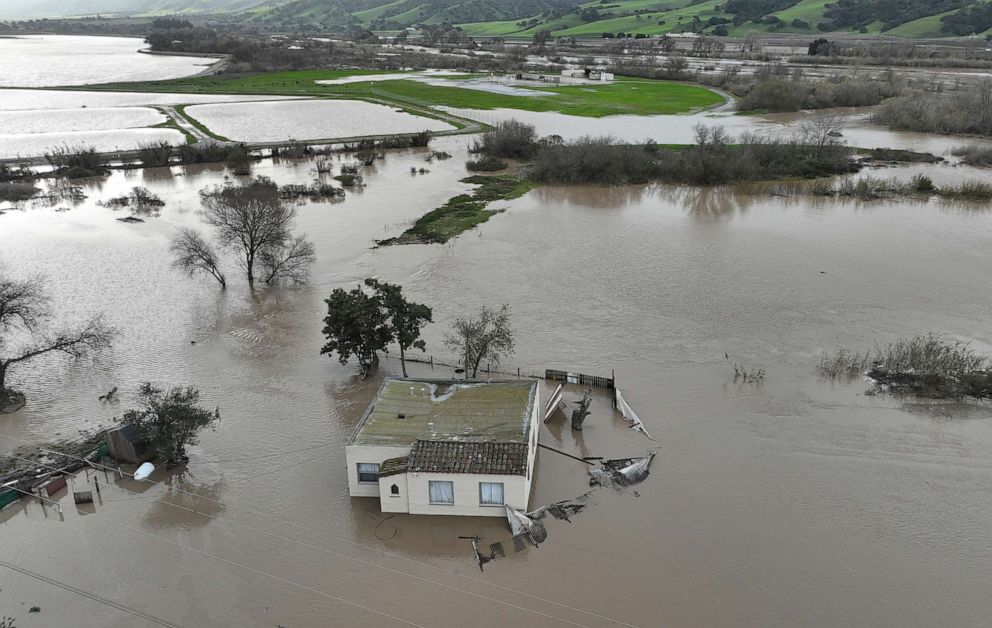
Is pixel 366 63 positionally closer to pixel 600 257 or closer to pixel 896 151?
pixel 896 151

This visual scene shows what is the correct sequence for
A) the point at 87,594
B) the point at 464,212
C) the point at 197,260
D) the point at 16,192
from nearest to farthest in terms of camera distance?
the point at 87,594, the point at 197,260, the point at 464,212, the point at 16,192

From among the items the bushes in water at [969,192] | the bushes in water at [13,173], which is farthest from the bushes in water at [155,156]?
the bushes in water at [969,192]

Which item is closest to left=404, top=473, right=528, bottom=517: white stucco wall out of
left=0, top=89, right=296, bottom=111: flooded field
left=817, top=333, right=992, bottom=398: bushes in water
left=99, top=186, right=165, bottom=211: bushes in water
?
left=817, top=333, right=992, bottom=398: bushes in water

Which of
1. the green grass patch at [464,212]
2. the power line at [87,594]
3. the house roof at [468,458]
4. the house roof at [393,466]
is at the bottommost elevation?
the power line at [87,594]

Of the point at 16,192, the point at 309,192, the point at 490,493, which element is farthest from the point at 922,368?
the point at 16,192

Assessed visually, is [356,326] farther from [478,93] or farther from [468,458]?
[478,93]

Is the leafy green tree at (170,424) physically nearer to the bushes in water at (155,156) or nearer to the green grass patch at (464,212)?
the green grass patch at (464,212)
